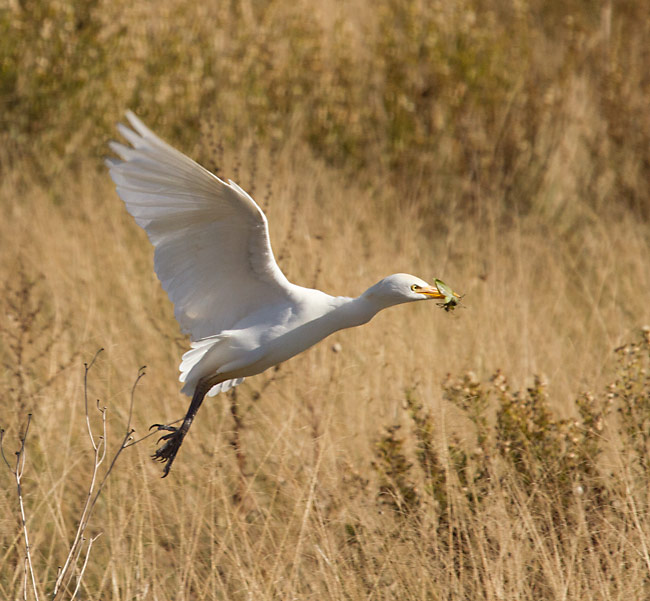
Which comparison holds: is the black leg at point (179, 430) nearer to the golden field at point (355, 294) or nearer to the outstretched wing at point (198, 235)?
the golden field at point (355, 294)

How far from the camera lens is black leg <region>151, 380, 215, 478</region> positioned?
3326 mm

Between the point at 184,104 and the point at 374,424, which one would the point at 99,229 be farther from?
the point at 374,424

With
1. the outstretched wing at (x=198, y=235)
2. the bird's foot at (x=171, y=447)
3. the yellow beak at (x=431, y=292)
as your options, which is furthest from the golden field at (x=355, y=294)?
the yellow beak at (x=431, y=292)

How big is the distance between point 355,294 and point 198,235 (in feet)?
7.24

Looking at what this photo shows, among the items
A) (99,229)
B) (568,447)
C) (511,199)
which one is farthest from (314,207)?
(568,447)

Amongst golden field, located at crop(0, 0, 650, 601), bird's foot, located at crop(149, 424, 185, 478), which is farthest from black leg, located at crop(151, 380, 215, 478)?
golden field, located at crop(0, 0, 650, 601)

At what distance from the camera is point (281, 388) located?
15.1 feet

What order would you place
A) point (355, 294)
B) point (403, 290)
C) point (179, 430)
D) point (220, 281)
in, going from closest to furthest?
point (403, 290)
point (179, 430)
point (220, 281)
point (355, 294)

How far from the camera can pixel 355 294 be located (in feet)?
18.0

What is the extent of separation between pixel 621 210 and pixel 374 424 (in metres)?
3.98

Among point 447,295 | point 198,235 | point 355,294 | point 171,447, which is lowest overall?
point 171,447

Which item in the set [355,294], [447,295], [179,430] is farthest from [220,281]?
[355,294]

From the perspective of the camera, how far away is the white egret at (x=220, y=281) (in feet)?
10.2

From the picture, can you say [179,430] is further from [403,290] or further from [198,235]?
[403,290]
